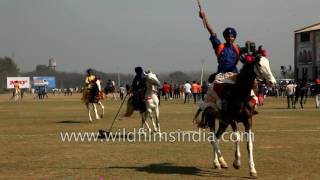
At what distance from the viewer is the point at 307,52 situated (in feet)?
340

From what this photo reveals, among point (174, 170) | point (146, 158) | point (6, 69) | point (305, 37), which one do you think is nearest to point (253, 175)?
point (174, 170)

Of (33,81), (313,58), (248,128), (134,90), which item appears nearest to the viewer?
(248,128)

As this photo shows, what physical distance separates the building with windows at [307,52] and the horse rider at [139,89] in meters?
81.5

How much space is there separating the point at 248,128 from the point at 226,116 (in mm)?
495

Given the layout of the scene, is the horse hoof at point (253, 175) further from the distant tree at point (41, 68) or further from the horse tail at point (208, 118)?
the distant tree at point (41, 68)

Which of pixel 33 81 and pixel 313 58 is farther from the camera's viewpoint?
pixel 33 81

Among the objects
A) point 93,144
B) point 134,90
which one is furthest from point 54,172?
point 134,90

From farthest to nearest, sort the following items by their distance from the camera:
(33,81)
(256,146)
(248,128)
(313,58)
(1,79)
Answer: (1,79) < (33,81) < (313,58) < (256,146) < (248,128)

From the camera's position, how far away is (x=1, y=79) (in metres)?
148

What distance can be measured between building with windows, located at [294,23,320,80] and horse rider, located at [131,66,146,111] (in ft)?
267

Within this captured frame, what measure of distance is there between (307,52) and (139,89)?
8846cm

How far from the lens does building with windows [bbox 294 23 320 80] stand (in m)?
100

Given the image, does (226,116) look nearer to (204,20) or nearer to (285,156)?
(204,20)

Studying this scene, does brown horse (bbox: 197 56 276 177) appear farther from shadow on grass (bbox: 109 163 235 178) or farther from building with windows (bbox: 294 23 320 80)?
building with windows (bbox: 294 23 320 80)
